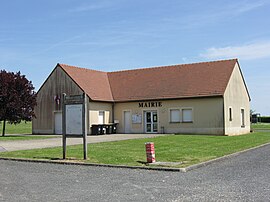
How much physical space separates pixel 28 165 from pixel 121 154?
12.9 feet

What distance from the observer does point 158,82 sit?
37.7m

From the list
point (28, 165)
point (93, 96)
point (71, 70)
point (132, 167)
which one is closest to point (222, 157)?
point (132, 167)

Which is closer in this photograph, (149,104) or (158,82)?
(149,104)

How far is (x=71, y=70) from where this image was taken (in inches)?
1480

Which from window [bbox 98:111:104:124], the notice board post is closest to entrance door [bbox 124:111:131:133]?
window [bbox 98:111:104:124]

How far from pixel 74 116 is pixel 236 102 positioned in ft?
77.7

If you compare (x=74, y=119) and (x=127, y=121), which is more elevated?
(x=74, y=119)

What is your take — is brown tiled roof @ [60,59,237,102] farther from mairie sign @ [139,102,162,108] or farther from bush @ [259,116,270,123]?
bush @ [259,116,270,123]

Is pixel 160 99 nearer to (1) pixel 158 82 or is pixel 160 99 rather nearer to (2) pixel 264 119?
(1) pixel 158 82

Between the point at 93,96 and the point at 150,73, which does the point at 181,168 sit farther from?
the point at 150,73

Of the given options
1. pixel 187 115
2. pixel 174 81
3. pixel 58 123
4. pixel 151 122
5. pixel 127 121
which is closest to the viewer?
pixel 187 115

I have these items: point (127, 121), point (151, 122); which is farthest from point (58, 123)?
point (151, 122)

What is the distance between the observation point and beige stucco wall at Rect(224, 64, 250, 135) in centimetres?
3372

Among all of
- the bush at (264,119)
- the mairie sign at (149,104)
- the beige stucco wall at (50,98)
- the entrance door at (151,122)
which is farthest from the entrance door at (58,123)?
the bush at (264,119)
